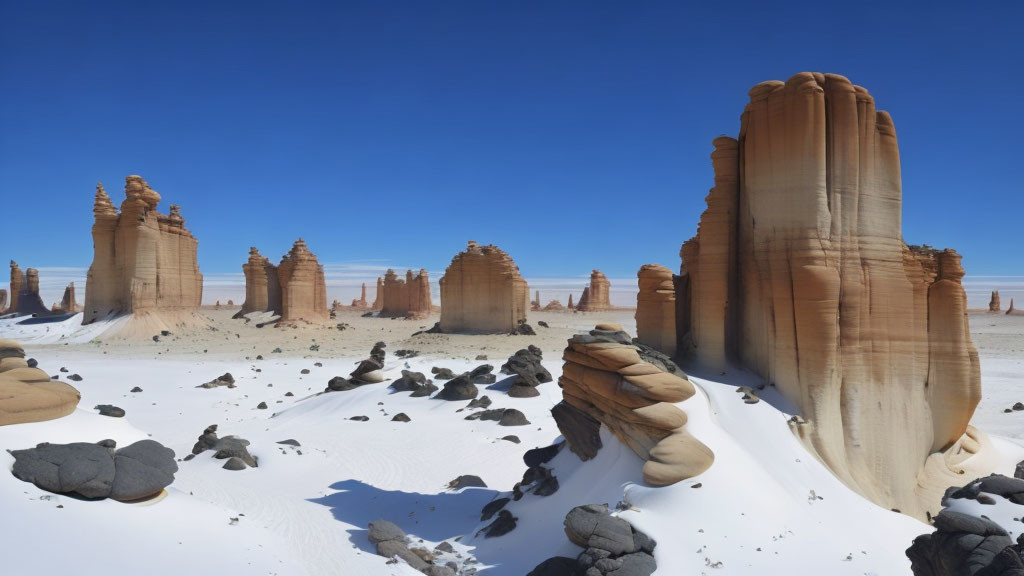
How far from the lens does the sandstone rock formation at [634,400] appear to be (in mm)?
7848

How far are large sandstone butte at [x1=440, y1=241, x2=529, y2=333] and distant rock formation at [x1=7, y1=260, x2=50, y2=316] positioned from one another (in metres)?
38.2

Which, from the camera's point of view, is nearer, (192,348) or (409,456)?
(409,456)

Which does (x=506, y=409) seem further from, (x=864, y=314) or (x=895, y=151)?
(x=895, y=151)

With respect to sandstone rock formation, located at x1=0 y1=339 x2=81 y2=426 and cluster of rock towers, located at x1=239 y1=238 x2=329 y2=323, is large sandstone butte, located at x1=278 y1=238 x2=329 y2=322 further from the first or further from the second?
sandstone rock formation, located at x1=0 y1=339 x2=81 y2=426

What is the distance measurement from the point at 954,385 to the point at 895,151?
4.63m

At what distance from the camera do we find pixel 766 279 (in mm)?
10664

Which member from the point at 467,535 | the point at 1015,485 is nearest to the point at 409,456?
the point at 467,535

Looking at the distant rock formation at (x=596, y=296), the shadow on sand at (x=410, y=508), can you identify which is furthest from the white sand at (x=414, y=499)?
the distant rock formation at (x=596, y=296)

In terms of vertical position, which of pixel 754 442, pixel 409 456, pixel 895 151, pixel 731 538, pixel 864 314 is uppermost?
pixel 895 151

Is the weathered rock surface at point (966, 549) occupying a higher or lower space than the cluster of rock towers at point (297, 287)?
lower

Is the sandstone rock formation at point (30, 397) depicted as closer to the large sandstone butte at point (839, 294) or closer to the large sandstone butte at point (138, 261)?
the large sandstone butte at point (839, 294)

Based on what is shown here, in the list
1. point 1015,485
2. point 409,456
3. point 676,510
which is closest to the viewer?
point 1015,485

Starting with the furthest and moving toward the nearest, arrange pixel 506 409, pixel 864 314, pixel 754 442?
pixel 506 409 → pixel 864 314 → pixel 754 442

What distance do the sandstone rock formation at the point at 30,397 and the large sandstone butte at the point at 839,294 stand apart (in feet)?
34.0
